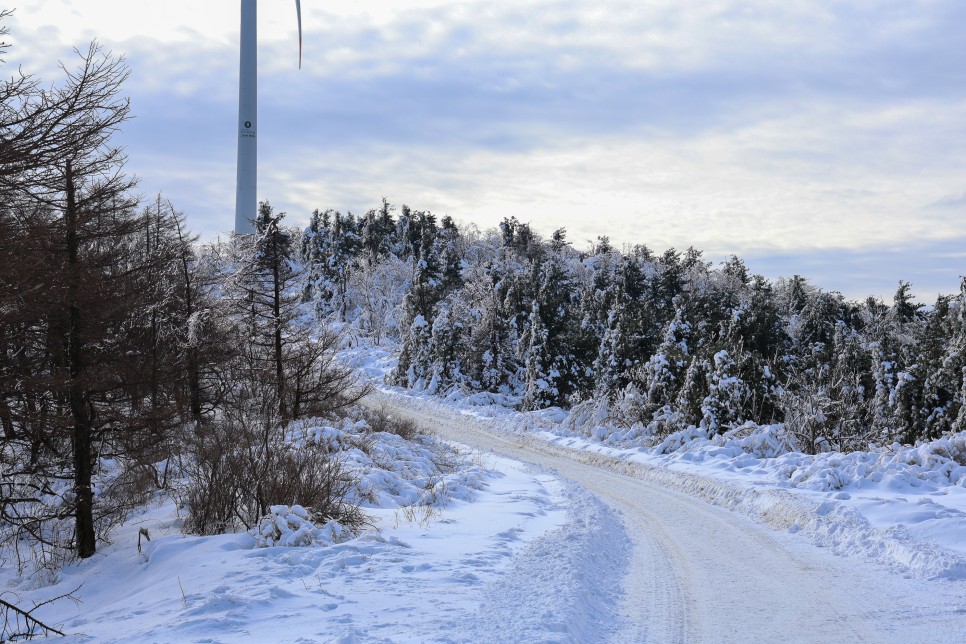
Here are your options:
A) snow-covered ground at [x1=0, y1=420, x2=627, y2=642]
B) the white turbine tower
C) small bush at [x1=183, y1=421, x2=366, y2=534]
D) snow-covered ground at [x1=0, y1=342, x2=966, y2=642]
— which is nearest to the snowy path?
snow-covered ground at [x1=0, y1=342, x2=966, y2=642]

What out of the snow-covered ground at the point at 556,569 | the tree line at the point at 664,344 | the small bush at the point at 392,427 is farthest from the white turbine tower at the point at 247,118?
the snow-covered ground at the point at 556,569

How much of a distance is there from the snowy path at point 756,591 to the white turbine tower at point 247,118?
43623mm

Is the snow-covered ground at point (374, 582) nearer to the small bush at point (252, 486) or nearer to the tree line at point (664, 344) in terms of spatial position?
the small bush at point (252, 486)

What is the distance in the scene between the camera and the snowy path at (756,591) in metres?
6.19

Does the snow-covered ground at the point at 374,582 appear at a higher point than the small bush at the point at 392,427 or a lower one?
higher

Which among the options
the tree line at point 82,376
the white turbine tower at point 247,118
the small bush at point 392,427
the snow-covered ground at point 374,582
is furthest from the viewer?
the white turbine tower at point 247,118

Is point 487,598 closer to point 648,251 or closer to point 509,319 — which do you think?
point 509,319

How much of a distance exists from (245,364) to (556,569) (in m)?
17.7

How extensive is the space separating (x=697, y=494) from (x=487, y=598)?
8875mm

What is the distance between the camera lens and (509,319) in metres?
41.7

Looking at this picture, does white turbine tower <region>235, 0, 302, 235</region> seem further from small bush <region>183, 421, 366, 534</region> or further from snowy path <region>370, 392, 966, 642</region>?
snowy path <region>370, 392, 966, 642</region>

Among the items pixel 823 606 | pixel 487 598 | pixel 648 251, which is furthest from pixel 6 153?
pixel 648 251

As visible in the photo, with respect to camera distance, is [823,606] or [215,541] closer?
[823,606]

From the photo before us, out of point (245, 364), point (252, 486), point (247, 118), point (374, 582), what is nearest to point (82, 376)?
point (252, 486)
